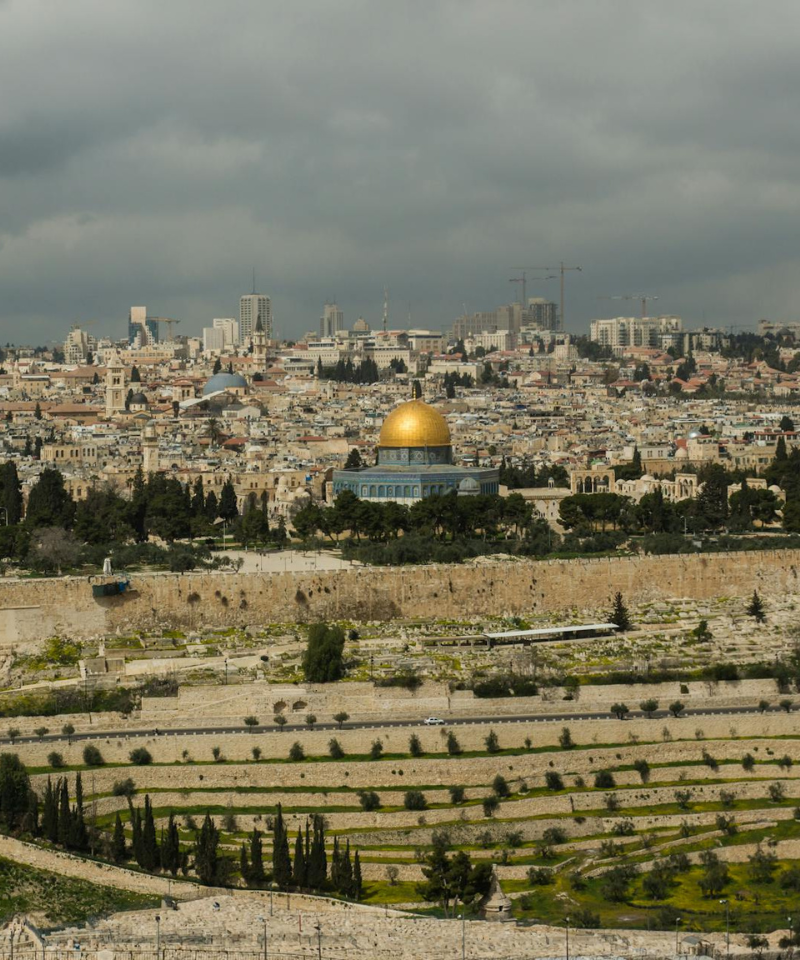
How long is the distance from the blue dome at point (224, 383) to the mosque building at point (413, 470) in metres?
51.8

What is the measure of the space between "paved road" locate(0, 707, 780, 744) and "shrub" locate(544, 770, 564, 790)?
190cm

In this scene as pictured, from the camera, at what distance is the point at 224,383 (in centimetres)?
11888

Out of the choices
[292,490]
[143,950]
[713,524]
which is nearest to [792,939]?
[143,950]

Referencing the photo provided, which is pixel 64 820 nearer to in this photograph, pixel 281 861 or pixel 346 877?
pixel 281 861

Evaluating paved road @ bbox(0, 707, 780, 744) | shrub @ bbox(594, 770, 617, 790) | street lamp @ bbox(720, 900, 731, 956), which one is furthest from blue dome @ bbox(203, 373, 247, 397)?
street lamp @ bbox(720, 900, 731, 956)

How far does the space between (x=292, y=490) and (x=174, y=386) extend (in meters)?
56.2

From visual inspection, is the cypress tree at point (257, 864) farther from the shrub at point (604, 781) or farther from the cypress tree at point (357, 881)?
the shrub at point (604, 781)

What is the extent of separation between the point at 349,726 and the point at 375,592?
10770mm

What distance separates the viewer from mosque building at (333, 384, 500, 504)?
6212cm

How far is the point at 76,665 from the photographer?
4156cm

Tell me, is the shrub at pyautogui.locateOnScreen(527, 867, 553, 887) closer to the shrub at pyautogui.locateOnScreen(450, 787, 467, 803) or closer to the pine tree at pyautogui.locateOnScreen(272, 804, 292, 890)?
the shrub at pyautogui.locateOnScreen(450, 787, 467, 803)

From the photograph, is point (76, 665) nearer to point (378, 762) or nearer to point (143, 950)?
point (378, 762)

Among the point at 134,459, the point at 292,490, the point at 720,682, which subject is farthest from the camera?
the point at 134,459

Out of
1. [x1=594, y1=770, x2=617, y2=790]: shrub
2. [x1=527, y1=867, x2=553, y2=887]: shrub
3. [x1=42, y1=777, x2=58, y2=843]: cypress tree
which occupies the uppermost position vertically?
[x1=594, y1=770, x2=617, y2=790]: shrub
